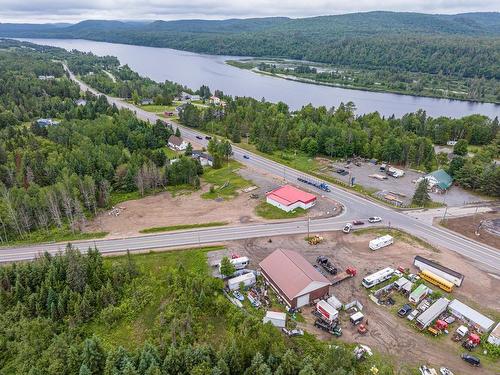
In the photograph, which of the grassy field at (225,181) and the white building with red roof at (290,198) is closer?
the white building with red roof at (290,198)

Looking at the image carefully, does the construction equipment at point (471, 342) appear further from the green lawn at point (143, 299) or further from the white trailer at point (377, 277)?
the green lawn at point (143, 299)

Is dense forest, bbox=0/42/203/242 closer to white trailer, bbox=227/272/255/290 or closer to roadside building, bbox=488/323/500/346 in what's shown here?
white trailer, bbox=227/272/255/290

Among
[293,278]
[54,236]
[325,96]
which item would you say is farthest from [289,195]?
[325,96]

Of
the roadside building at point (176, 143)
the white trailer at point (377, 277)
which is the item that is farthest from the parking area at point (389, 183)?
the roadside building at point (176, 143)

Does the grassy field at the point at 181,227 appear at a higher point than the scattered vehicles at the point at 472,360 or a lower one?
lower

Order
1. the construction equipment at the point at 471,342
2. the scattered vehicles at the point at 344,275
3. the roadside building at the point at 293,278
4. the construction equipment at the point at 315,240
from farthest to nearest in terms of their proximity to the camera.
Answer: the construction equipment at the point at 315,240
the scattered vehicles at the point at 344,275
the roadside building at the point at 293,278
the construction equipment at the point at 471,342

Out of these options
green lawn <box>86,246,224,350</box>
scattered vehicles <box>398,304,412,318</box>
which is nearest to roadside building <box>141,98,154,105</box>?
green lawn <box>86,246,224,350</box>

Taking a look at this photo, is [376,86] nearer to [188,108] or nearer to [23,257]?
[188,108]
